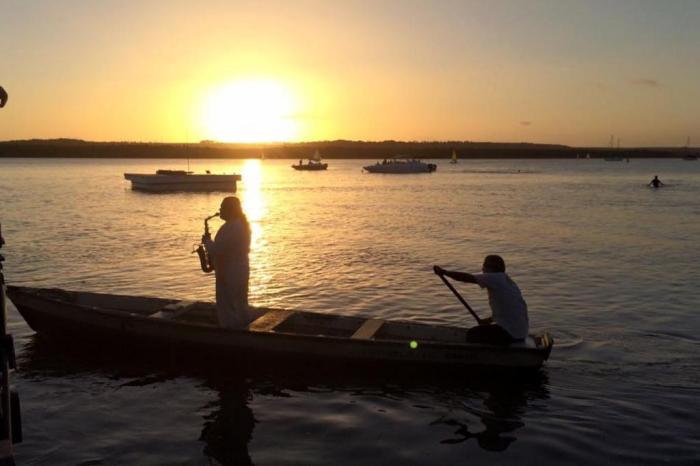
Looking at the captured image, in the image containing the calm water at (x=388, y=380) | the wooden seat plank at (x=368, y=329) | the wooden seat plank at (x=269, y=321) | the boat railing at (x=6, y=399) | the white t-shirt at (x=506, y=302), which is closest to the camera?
the boat railing at (x=6, y=399)

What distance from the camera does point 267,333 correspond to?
10.3m

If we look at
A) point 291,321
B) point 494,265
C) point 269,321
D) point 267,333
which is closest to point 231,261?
point 267,333

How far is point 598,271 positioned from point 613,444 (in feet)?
42.9

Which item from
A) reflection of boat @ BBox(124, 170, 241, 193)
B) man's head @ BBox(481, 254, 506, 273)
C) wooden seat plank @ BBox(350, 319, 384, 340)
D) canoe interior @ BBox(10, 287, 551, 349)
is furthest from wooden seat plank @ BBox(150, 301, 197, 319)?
reflection of boat @ BBox(124, 170, 241, 193)

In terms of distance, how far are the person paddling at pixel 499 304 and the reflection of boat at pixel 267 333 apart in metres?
0.17

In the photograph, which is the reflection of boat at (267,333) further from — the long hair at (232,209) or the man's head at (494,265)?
the long hair at (232,209)

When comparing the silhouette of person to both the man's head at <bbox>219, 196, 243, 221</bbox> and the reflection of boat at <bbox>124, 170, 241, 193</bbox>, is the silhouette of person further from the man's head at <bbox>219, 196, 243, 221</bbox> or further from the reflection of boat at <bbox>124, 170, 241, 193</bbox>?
the reflection of boat at <bbox>124, 170, 241, 193</bbox>

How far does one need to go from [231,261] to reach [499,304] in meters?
4.21

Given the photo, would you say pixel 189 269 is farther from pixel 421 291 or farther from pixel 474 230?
pixel 474 230

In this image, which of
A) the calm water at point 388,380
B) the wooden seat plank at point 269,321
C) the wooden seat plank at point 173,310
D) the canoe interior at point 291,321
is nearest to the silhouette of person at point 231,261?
the wooden seat plank at point 269,321

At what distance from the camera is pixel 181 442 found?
8281 mm

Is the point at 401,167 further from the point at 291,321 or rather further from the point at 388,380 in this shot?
the point at 388,380

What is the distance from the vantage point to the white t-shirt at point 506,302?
9463mm

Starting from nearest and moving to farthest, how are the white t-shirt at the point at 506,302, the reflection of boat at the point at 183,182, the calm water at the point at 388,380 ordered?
the calm water at the point at 388,380
the white t-shirt at the point at 506,302
the reflection of boat at the point at 183,182
